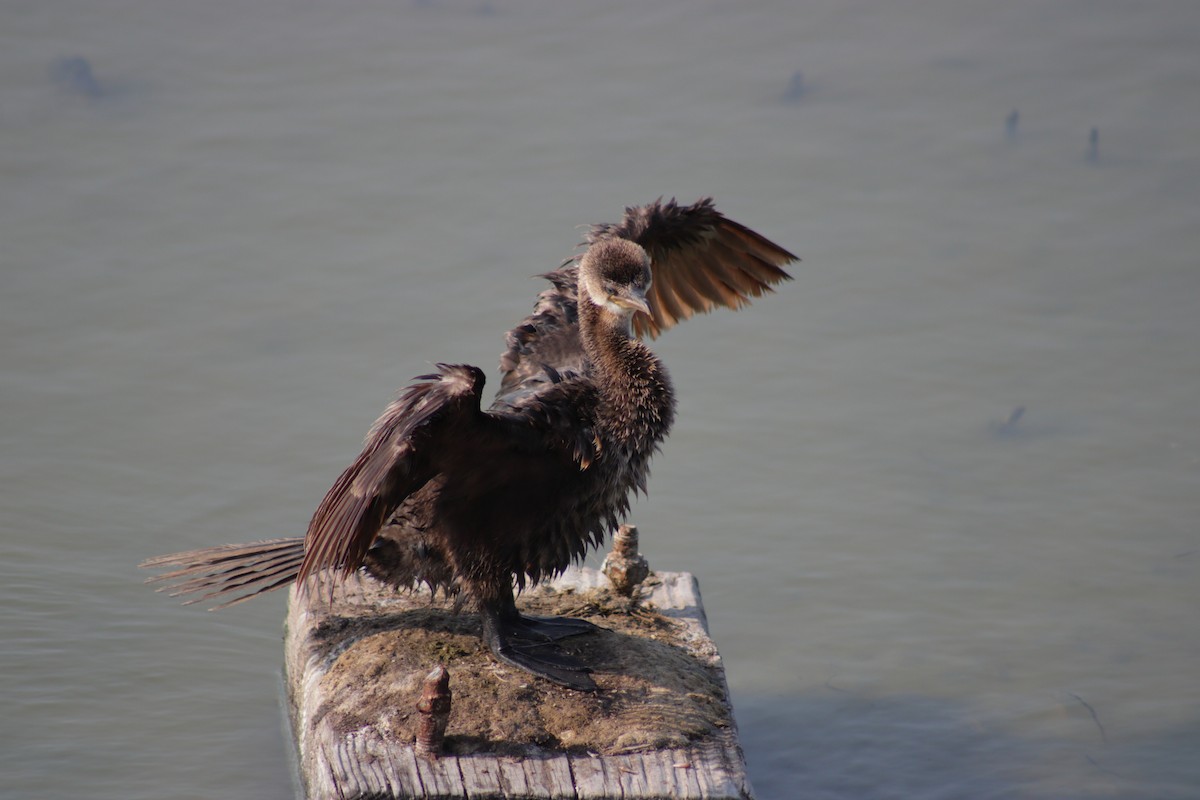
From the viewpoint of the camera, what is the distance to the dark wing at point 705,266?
488 cm

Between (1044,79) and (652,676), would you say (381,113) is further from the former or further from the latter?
(652,676)

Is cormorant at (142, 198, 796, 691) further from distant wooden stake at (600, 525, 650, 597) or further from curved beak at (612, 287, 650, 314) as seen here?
distant wooden stake at (600, 525, 650, 597)

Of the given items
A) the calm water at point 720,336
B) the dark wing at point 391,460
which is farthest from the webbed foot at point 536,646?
the calm water at point 720,336

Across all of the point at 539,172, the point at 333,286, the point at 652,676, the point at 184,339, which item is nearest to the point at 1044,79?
the point at 539,172

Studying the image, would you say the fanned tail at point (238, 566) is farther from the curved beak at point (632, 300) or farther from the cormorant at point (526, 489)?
the curved beak at point (632, 300)

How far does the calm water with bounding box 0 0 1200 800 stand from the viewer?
520cm

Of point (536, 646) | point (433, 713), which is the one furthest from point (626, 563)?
point (433, 713)

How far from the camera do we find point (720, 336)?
275 inches

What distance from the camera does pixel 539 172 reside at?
25.8 feet

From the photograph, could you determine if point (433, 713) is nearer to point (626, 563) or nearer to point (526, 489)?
point (526, 489)

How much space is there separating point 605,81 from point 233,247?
2.74 metres

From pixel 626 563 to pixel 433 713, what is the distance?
1179 mm

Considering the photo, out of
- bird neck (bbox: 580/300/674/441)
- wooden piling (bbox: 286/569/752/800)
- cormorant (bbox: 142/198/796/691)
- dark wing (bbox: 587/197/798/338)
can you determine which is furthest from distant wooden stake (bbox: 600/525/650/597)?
dark wing (bbox: 587/197/798/338)

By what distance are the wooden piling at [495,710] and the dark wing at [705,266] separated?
122 cm
